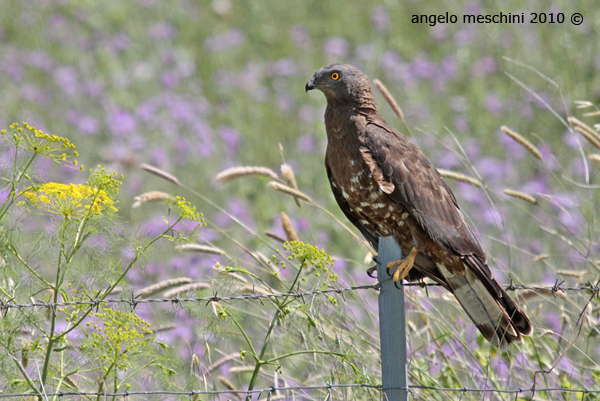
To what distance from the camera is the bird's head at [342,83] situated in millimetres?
3527

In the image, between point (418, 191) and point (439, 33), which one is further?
point (439, 33)

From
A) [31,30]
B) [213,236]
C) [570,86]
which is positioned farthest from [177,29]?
[570,86]

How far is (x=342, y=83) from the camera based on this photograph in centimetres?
354

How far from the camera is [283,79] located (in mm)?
7453

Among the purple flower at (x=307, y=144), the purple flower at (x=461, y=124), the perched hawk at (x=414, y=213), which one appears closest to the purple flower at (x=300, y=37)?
the purple flower at (x=307, y=144)

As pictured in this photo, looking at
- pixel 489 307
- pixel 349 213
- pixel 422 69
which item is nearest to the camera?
pixel 489 307

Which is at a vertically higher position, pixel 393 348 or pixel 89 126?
pixel 89 126

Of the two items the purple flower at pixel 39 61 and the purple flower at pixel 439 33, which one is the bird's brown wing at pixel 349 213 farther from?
the purple flower at pixel 439 33

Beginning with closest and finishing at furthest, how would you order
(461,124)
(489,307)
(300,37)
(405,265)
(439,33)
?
1. (405,265)
2. (489,307)
3. (461,124)
4. (300,37)
5. (439,33)

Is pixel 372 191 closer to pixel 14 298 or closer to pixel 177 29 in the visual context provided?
pixel 14 298

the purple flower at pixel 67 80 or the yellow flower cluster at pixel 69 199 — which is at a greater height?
the purple flower at pixel 67 80

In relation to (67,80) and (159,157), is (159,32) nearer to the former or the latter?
(67,80)

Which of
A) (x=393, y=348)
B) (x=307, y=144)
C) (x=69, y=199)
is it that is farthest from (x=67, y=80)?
(x=393, y=348)

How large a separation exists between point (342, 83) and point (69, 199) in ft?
5.49
